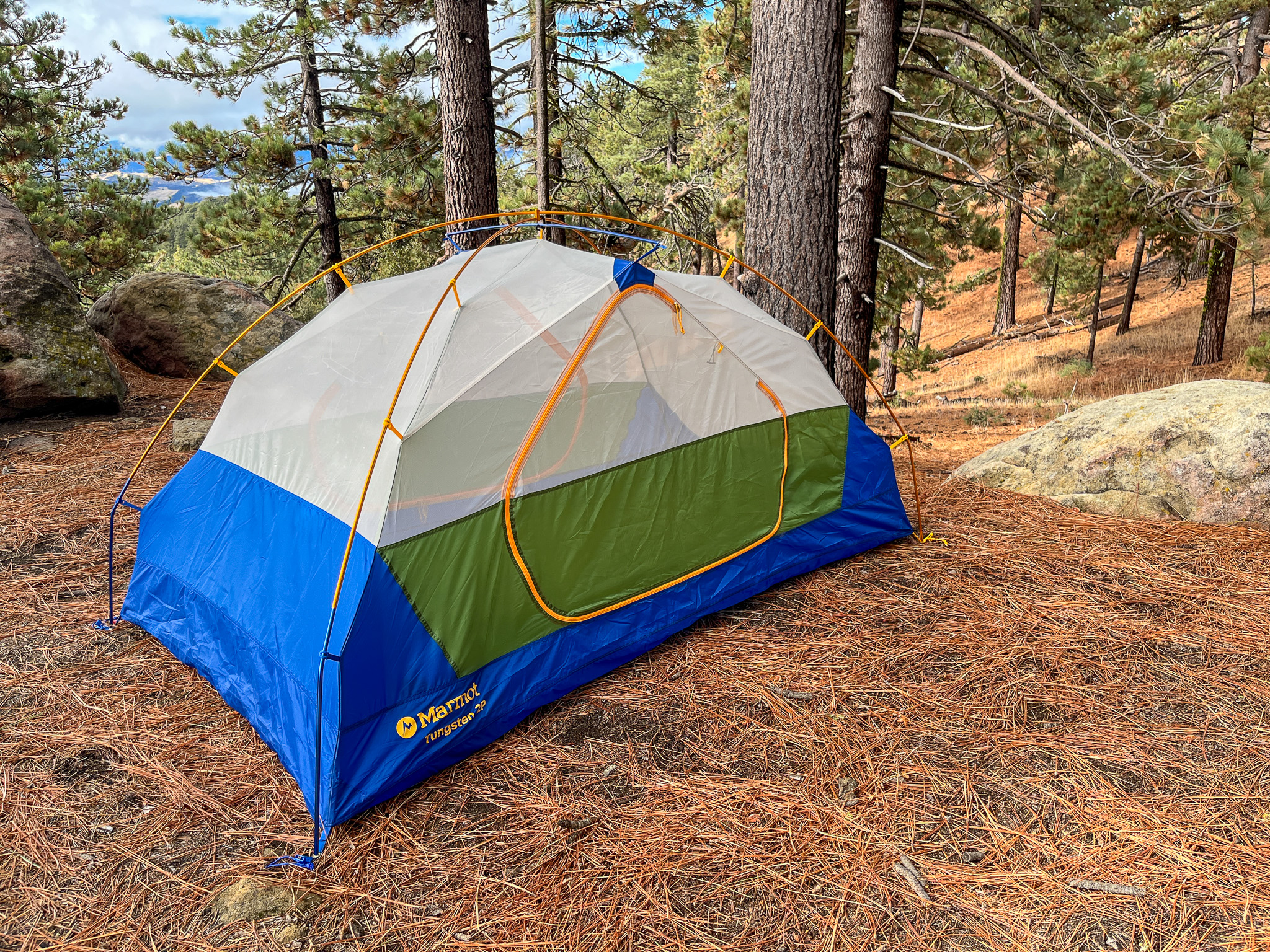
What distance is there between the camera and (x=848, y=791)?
251cm

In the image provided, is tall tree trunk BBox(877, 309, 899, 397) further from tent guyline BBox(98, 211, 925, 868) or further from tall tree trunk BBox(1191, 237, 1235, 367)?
tent guyline BBox(98, 211, 925, 868)

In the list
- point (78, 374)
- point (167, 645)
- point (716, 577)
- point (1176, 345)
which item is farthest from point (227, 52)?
point (1176, 345)

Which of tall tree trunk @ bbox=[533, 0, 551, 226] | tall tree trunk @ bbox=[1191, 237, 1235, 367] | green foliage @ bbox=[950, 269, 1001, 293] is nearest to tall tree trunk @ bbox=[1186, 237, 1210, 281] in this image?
tall tree trunk @ bbox=[1191, 237, 1235, 367]

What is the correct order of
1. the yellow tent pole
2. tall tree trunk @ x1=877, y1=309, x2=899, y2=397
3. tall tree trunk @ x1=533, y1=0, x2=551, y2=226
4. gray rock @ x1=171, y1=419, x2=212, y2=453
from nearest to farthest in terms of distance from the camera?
the yellow tent pole
gray rock @ x1=171, y1=419, x2=212, y2=453
tall tree trunk @ x1=533, y1=0, x2=551, y2=226
tall tree trunk @ x1=877, y1=309, x2=899, y2=397

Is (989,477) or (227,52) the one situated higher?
(227,52)

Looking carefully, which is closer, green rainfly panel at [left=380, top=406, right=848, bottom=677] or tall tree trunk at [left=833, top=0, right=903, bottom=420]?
green rainfly panel at [left=380, top=406, right=848, bottom=677]

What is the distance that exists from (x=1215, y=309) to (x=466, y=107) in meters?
13.3

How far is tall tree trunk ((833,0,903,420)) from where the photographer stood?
6.33 meters

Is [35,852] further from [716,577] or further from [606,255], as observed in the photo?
[606,255]

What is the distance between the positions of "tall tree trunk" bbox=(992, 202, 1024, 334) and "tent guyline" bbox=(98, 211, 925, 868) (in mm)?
18912

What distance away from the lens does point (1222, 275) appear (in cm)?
1269

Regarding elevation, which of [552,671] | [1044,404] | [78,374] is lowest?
[1044,404]

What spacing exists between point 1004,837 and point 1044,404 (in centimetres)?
1196

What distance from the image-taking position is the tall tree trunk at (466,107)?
6.60m
